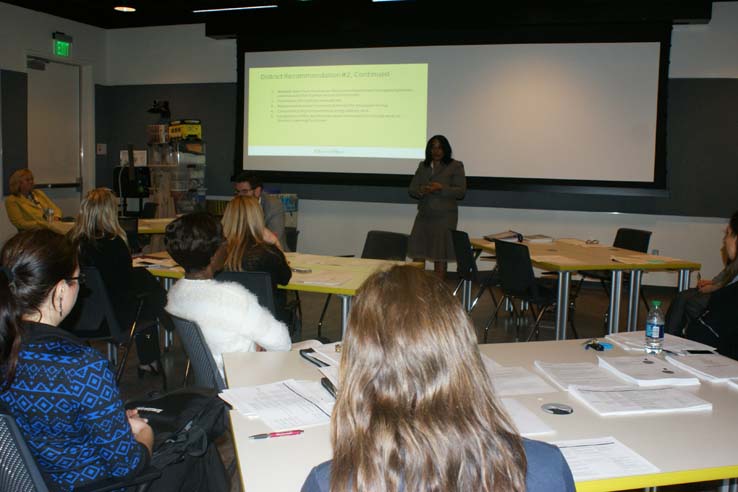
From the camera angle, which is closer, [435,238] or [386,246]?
[386,246]

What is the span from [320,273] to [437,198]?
3.04 m

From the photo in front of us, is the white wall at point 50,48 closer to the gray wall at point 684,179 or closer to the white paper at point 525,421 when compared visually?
the gray wall at point 684,179

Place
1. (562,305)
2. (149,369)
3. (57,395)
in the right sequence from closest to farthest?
(57,395)
(149,369)
(562,305)

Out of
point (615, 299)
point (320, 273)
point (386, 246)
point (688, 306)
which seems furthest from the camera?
point (386, 246)

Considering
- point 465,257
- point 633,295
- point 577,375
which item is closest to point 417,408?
point 577,375

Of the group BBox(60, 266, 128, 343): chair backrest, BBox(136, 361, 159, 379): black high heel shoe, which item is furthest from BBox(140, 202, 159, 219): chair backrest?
BBox(60, 266, 128, 343): chair backrest

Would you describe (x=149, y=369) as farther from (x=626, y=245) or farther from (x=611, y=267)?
(x=626, y=245)

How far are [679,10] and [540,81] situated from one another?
5.01 ft

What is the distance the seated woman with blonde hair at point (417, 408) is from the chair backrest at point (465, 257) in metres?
4.51

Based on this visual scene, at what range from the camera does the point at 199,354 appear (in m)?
2.52

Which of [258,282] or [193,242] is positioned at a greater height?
[193,242]

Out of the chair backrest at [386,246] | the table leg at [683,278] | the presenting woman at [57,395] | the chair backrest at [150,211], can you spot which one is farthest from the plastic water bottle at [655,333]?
the chair backrest at [150,211]

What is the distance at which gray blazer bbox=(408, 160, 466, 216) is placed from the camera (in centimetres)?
696

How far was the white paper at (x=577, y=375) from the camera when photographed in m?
2.17
